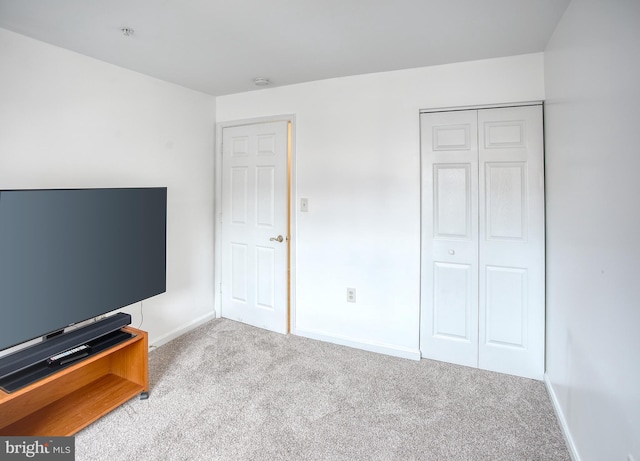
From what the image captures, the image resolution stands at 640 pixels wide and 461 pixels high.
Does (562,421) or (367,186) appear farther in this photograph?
(367,186)

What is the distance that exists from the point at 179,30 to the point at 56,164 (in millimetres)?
1194

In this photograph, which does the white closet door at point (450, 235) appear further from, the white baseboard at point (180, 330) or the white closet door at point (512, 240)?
the white baseboard at point (180, 330)

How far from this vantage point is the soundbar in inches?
65.6

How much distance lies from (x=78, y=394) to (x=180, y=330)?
106 centimetres

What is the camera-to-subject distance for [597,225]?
4.79ft

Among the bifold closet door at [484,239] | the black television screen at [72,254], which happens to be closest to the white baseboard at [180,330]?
the black television screen at [72,254]

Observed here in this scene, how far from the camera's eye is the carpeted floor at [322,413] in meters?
1.75

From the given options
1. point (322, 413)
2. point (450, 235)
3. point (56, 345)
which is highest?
point (450, 235)

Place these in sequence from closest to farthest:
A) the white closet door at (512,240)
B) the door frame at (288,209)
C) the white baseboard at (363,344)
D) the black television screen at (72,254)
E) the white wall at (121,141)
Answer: the black television screen at (72,254), the white wall at (121,141), the white closet door at (512,240), the white baseboard at (363,344), the door frame at (288,209)

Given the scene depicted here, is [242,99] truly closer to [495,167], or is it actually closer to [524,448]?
[495,167]

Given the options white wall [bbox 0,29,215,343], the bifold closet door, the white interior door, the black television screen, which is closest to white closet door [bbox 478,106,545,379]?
the bifold closet door

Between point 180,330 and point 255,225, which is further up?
point 255,225

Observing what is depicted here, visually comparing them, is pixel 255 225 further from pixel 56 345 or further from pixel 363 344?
pixel 56 345

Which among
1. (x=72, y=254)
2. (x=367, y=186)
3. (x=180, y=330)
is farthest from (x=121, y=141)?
(x=367, y=186)
